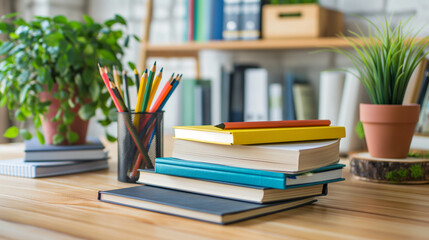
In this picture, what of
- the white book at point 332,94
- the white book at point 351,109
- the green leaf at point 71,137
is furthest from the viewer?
the white book at point 332,94

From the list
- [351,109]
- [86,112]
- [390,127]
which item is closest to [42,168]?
[86,112]

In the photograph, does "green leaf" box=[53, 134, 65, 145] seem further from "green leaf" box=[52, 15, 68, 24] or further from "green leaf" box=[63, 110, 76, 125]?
"green leaf" box=[52, 15, 68, 24]

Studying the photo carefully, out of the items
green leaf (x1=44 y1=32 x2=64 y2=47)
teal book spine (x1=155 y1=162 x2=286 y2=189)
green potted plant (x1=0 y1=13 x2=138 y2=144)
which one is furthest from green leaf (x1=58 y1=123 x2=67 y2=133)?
teal book spine (x1=155 y1=162 x2=286 y2=189)

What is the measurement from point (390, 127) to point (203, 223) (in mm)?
521

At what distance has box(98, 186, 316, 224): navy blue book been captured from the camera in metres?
0.66

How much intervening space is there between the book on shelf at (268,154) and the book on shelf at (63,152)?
37 cm

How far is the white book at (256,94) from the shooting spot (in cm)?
240

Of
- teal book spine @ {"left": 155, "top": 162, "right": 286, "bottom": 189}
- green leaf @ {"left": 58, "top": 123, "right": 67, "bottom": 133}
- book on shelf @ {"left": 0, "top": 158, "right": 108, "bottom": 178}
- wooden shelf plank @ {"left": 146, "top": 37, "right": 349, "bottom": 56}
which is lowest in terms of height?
book on shelf @ {"left": 0, "top": 158, "right": 108, "bottom": 178}

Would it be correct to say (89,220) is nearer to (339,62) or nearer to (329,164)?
(329,164)

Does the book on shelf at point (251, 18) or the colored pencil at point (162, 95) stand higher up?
the book on shelf at point (251, 18)

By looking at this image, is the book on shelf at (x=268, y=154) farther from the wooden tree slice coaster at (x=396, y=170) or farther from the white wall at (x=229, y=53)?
the white wall at (x=229, y=53)

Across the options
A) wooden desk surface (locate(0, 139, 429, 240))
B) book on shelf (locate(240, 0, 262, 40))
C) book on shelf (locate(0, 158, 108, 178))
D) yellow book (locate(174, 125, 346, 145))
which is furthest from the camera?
book on shelf (locate(240, 0, 262, 40))

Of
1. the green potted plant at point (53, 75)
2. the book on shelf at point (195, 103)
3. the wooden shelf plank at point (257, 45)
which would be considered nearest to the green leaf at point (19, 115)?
the green potted plant at point (53, 75)

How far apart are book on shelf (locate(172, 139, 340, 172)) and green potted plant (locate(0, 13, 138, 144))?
0.37m
